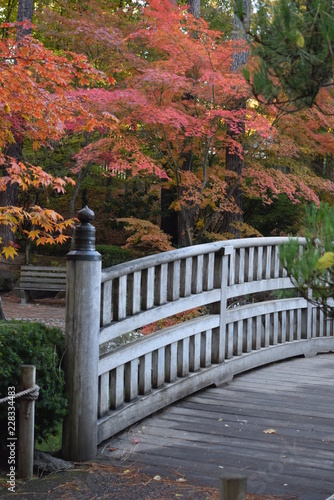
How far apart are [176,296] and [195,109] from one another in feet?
20.6

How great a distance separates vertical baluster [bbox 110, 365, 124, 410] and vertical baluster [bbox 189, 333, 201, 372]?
1026 mm

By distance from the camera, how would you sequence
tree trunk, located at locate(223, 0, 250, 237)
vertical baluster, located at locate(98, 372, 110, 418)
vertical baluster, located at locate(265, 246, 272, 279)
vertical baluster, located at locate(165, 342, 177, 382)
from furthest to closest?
tree trunk, located at locate(223, 0, 250, 237) < vertical baluster, located at locate(265, 246, 272, 279) < vertical baluster, located at locate(165, 342, 177, 382) < vertical baluster, located at locate(98, 372, 110, 418)

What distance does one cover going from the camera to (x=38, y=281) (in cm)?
1429

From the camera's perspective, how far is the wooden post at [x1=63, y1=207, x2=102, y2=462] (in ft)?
12.0

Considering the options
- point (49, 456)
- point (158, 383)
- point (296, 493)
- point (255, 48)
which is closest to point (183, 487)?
point (296, 493)

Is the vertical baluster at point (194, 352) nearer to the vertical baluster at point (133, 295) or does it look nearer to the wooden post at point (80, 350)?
the vertical baluster at point (133, 295)

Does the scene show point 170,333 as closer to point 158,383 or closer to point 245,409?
point 158,383

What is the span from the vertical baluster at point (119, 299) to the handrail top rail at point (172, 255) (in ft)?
0.17

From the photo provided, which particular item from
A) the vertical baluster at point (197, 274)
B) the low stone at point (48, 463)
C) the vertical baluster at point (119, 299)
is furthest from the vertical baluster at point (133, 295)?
the low stone at point (48, 463)

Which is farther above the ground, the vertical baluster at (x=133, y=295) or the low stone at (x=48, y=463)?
the vertical baluster at (x=133, y=295)

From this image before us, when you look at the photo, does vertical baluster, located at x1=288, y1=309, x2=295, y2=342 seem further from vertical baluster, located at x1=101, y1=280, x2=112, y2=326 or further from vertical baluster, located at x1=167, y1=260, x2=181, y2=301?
vertical baluster, located at x1=101, y1=280, x2=112, y2=326

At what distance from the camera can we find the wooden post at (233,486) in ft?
5.00

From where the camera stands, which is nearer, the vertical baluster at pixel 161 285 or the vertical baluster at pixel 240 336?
the vertical baluster at pixel 161 285

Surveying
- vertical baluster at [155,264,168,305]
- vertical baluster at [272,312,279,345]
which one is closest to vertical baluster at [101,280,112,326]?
vertical baluster at [155,264,168,305]
